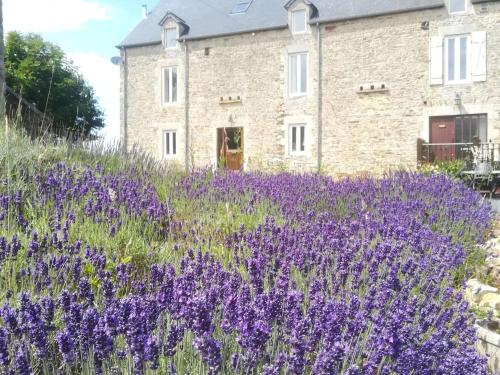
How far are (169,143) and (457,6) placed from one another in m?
11.0

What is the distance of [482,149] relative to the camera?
14.0m

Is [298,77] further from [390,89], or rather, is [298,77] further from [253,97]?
[390,89]

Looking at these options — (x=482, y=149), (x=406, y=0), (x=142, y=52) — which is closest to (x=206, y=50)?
(x=142, y=52)

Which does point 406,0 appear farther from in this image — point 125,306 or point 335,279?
point 125,306

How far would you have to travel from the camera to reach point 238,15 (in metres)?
19.9

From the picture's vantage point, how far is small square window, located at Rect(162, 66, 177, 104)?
810 inches

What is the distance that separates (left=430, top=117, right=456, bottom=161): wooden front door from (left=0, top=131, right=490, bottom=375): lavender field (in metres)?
9.41

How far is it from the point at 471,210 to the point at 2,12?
26.9 feet

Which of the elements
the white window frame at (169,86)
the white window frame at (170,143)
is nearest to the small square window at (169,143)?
the white window frame at (170,143)

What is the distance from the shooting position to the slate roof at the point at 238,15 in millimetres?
16564

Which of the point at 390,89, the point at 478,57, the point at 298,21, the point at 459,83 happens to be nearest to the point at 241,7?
the point at 298,21

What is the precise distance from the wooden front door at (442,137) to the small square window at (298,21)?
5.36 meters

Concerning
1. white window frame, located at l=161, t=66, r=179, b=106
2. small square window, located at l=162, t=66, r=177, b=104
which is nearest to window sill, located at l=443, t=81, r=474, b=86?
white window frame, located at l=161, t=66, r=179, b=106

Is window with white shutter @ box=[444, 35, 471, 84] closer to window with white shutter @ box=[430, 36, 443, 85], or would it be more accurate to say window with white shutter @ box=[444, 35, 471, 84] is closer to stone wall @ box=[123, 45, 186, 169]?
window with white shutter @ box=[430, 36, 443, 85]
